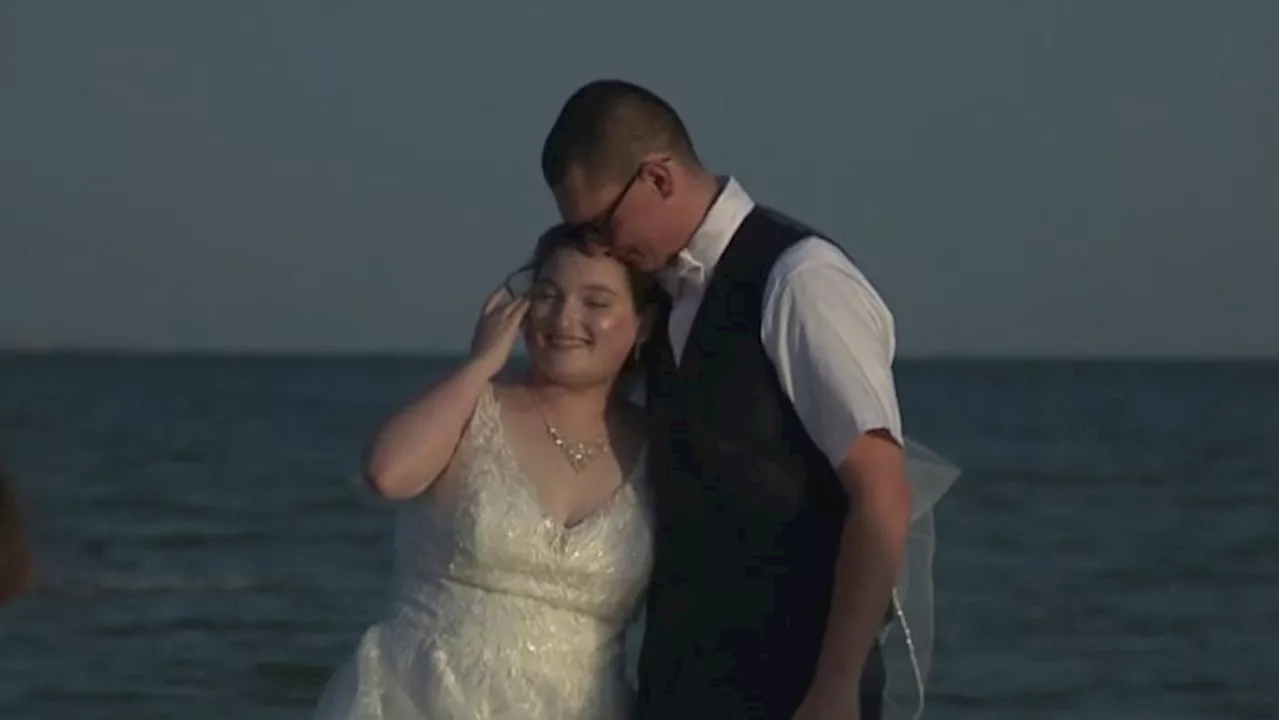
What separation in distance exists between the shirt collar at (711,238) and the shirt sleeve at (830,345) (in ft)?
0.36

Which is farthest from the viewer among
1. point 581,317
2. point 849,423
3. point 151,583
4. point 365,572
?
point 365,572

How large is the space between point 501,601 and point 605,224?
663 millimetres

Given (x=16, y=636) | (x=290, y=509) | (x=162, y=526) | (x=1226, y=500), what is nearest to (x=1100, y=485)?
(x=1226, y=500)

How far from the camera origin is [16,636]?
12.7m

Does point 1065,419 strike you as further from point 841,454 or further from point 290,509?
point 841,454

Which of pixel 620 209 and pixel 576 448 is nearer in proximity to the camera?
pixel 620 209

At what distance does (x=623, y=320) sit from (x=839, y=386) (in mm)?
493

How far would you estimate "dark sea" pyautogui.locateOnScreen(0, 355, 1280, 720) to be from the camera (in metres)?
11.6

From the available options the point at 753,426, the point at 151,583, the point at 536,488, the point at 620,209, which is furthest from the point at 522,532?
the point at 151,583

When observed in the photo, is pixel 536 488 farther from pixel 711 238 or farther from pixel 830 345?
pixel 830 345

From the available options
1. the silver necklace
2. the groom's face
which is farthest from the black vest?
Result: the silver necklace

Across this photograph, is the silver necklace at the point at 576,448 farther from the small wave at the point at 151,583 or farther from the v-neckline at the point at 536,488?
the small wave at the point at 151,583

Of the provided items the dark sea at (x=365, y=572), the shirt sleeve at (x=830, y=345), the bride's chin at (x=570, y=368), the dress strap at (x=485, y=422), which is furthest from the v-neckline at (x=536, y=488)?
the shirt sleeve at (x=830, y=345)

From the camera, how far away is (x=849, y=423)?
3596 millimetres
